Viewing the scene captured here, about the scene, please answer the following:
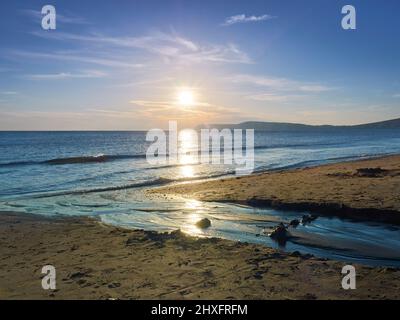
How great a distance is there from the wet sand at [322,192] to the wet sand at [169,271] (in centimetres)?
594

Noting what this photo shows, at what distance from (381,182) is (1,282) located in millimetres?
17974

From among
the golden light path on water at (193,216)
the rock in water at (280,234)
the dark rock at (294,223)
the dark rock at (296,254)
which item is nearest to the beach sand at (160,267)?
the dark rock at (296,254)

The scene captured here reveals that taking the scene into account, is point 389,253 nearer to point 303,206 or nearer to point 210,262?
point 210,262

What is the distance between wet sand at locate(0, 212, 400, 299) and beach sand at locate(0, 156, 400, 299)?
2 cm

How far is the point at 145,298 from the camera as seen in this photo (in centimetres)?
781

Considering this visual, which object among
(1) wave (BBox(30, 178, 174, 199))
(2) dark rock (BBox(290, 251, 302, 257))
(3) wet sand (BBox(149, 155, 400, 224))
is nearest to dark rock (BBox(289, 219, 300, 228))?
(3) wet sand (BBox(149, 155, 400, 224))

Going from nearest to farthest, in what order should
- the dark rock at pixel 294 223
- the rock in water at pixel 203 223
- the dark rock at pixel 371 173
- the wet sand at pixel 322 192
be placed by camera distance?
the dark rock at pixel 294 223, the rock in water at pixel 203 223, the wet sand at pixel 322 192, the dark rock at pixel 371 173

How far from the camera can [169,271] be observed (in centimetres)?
921

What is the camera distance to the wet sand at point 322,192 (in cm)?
1526

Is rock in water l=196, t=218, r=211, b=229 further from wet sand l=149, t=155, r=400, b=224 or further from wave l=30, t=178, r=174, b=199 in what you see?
wave l=30, t=178, r=174, b=199

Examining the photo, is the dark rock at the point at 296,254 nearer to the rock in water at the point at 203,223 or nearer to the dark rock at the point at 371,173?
the rock in water at the point at 203,223

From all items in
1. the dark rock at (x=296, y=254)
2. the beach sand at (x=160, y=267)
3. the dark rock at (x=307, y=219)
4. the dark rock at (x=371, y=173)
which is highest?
the dark rock at (x=371, y=173)

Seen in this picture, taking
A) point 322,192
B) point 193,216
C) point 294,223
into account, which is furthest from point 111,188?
point 294,223

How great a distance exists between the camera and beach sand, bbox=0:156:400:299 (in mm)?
8047
